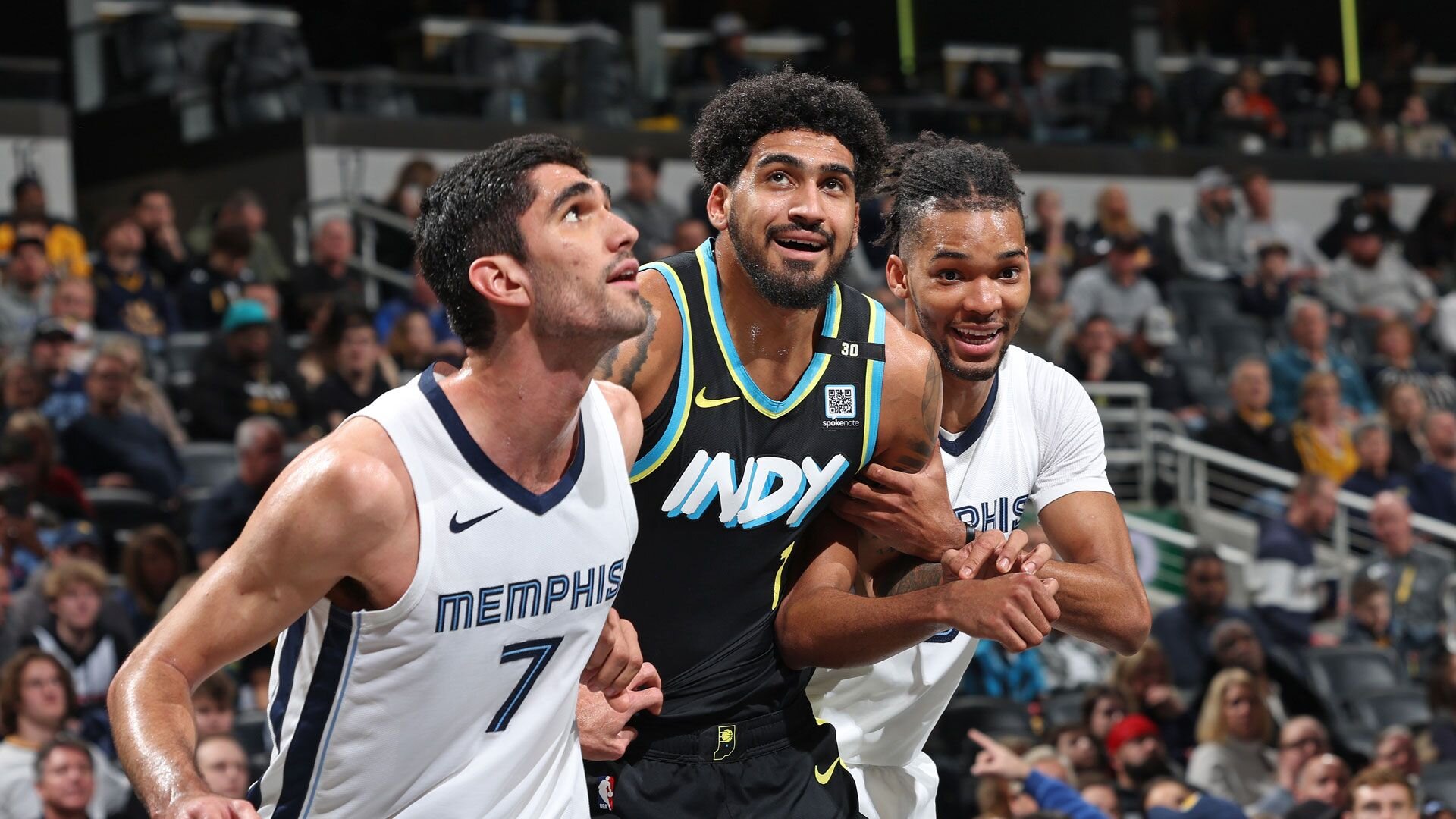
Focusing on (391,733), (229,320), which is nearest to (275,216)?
(229,320)

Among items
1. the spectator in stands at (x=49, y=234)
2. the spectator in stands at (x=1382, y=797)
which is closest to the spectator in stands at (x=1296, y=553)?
the spectator in stands at (x=1382, y=797)

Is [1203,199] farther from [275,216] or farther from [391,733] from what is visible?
[391,733]

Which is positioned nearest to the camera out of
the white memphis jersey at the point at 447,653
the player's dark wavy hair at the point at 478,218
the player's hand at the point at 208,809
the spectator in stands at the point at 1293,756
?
the player's hand at the point at 208,809

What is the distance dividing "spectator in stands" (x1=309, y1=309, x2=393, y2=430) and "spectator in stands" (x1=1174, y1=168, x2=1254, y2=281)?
7.82 metres

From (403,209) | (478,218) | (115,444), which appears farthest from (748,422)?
(403,209)

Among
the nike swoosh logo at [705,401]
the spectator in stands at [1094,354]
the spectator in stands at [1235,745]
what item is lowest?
the spectator in stands at [1235,745]

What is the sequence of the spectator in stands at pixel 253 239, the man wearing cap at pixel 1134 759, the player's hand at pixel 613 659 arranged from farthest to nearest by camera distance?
the spectator in stands at pixel 253 239 → the man wearing cap at pixel 1134 759 → the player's hand at pixel 613 659

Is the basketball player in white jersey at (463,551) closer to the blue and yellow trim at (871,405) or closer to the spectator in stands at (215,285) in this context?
the blue and yellow trim at (871,405)

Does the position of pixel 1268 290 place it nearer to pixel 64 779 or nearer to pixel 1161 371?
pixel 1161 371

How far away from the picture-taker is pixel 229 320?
1038 centimetres

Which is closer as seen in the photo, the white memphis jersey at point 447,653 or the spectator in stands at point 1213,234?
the white memphis jersey at point 447,653

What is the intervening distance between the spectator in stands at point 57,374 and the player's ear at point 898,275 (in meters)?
5.90

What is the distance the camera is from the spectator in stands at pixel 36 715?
7.01 metres

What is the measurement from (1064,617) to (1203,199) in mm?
11838
